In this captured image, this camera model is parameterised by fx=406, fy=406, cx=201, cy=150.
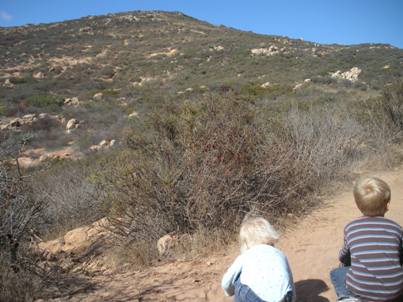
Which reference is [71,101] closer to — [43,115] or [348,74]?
[43,115]

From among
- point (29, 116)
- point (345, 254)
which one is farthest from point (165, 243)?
point (29, 116)

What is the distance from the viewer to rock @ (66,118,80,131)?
18.8 m

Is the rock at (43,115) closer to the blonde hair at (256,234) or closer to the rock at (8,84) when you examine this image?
the rock at (8,84)

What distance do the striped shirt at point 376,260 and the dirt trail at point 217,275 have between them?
0.86 m

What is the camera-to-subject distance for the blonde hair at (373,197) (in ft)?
8.69

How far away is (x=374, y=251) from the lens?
2541mm

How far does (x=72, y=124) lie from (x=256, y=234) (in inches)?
685

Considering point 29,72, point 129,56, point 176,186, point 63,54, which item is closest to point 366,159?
point 176,186

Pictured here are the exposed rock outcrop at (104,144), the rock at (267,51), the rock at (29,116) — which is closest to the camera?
the exposed rock outcrop at (104,144)

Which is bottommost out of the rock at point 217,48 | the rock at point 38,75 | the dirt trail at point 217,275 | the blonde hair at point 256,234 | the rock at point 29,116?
the dirt trail at point 217,275

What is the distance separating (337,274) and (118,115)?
17599 millimetres

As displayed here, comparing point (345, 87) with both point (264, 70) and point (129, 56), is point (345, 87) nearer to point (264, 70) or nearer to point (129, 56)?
point (264, 70)

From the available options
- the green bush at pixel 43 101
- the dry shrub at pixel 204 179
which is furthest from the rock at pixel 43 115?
the dry shrub at pixel 204 179

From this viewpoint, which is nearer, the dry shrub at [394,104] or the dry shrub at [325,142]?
the dry shrub at [325,142]
